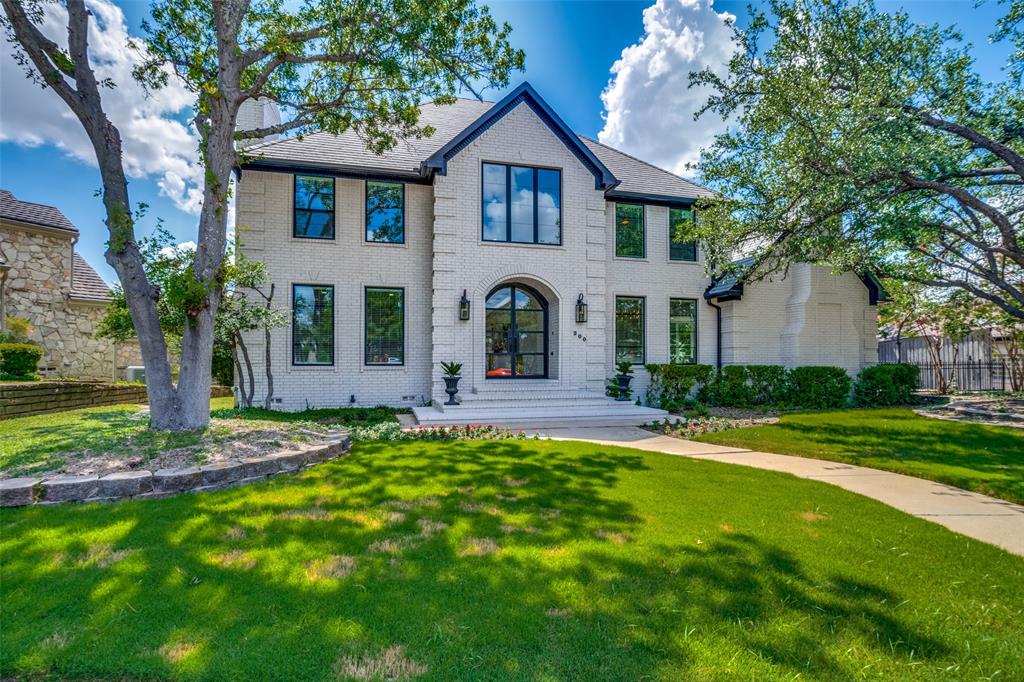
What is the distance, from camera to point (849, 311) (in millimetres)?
13781

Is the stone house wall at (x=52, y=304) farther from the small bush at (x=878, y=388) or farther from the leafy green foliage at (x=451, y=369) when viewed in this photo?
the small bush at (x=878, y=388)

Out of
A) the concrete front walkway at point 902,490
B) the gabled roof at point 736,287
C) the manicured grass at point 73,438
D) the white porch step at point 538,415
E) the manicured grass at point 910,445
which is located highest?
the gabled roof at point 736,287

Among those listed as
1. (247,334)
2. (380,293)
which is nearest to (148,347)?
(247,334)

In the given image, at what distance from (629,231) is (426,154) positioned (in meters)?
6.10

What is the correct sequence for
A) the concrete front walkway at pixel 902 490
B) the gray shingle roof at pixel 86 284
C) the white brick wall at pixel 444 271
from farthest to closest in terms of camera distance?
1. the gray shingle roof at pixel 86 284
2. the white brick wall at pixel 444 271
3. the concrete front walkway at pixel 902 490

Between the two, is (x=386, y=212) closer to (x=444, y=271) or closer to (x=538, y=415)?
(x=444, y=271)

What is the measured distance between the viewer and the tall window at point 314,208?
11273 mm

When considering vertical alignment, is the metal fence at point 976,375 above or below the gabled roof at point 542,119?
below

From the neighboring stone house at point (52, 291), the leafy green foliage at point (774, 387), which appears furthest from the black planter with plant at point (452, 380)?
the neighboring stone house at point (52, 291)

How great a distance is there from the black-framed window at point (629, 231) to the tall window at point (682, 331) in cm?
185

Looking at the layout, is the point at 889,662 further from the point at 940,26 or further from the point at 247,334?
the point at 247,334

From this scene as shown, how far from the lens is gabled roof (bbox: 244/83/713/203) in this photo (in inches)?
437

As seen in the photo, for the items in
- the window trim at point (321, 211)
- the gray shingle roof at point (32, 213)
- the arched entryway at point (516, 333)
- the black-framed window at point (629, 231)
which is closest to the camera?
the window trim at point (321, 211)

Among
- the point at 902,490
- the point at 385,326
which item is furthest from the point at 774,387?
the point at 385,326
